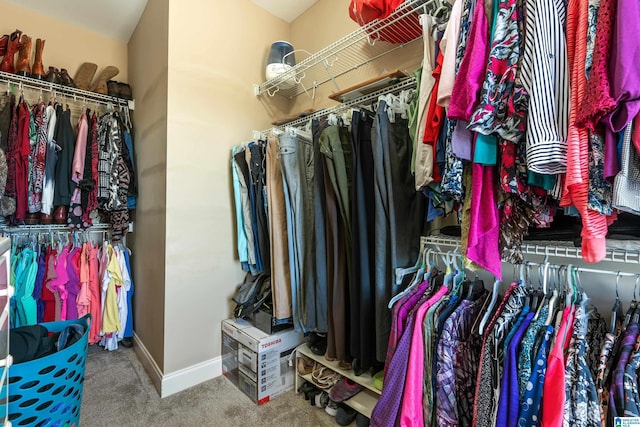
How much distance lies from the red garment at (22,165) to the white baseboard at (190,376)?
1.33 m

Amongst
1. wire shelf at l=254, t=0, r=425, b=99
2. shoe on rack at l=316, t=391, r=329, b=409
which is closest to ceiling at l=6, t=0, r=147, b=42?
wire shelf at l=254, t=0, r=425, b=99

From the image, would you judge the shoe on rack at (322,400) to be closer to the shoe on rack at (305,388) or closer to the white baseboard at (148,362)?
the shoe on rack at (305,388)

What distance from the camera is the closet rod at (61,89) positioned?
1890 mm

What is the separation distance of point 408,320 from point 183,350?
1.39 meters

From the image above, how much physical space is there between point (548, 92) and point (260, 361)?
5.37 ft

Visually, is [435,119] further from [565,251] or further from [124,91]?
[124,91]

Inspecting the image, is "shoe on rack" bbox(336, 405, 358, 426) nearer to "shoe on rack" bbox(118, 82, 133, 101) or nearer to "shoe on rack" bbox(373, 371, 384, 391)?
"shoe on rack" bbox(373, 371, 384, 391)

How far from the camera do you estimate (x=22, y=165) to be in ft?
5.92

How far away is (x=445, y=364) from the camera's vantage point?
961 millimetres

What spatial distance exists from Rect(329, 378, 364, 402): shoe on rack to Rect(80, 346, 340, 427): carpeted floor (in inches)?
6.2

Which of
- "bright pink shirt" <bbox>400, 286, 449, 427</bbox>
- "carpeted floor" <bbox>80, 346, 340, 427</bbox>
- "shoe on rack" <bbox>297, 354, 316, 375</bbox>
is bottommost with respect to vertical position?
"carpeted floor" <bbox>80, 346, 340, 427</bbox>

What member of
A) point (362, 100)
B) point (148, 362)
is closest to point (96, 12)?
point (362, 100)

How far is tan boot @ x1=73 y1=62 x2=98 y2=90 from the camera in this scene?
214 centimetres

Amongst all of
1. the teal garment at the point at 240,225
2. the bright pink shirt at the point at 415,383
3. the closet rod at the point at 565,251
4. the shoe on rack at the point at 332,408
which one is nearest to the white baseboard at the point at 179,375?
the teal garment at the point at 240,225
